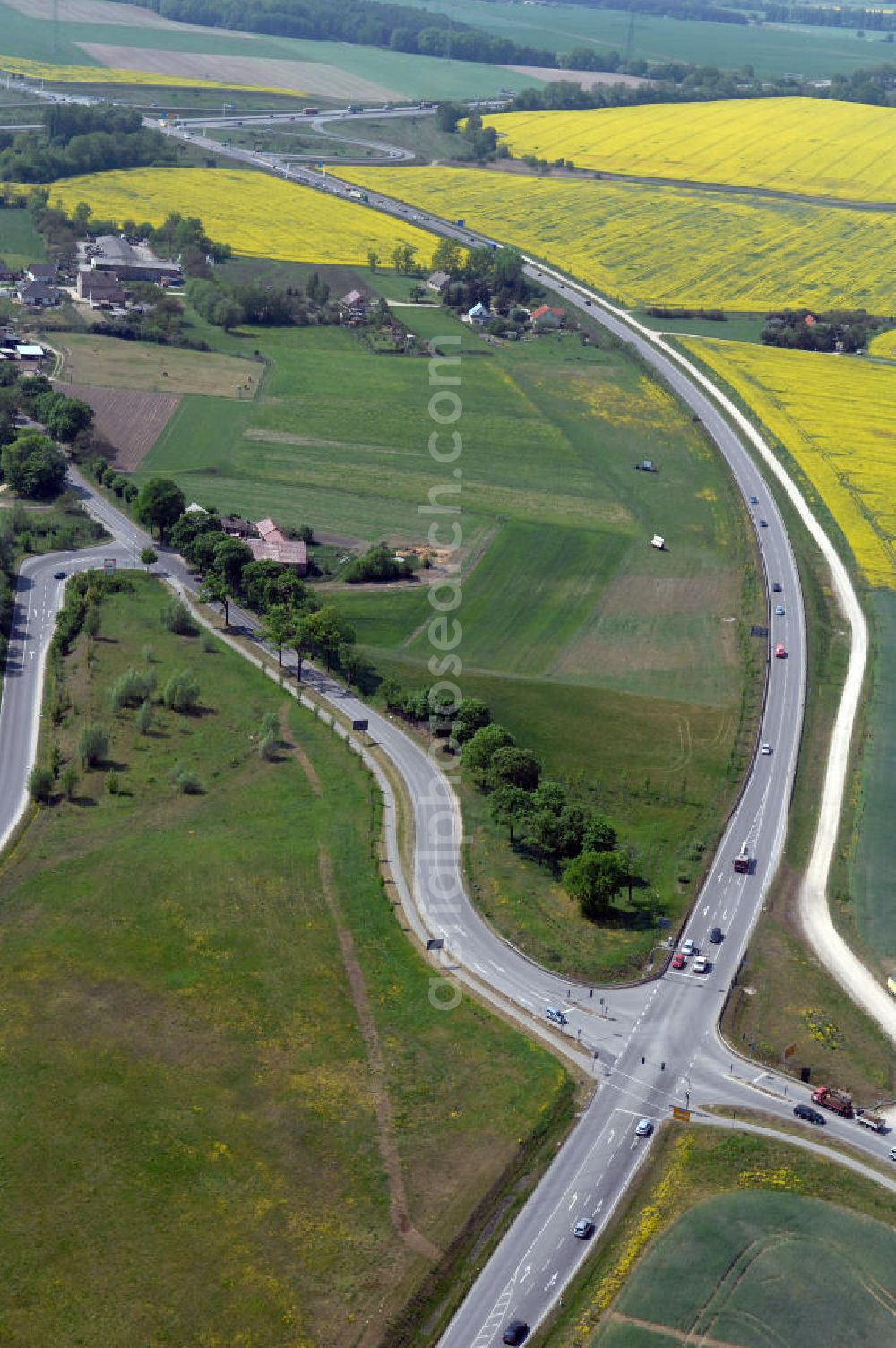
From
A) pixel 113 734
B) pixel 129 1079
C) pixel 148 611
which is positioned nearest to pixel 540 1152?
pixel 129 1079

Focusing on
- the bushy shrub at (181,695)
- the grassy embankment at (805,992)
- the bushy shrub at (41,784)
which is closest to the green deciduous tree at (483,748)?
the grassy embankment at (805,992)

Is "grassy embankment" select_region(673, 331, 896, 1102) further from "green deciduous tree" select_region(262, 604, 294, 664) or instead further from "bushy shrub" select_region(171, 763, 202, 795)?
"green deciduous tree" select_region(262, 604, 294, 664)

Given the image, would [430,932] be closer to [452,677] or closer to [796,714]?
[452,677]

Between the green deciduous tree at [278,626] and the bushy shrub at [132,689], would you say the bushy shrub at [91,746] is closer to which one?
the bushy shrub at [132,689]

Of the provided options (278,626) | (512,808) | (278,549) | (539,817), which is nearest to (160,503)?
(278,549)

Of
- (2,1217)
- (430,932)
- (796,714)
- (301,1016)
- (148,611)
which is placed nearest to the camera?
(2,1217)

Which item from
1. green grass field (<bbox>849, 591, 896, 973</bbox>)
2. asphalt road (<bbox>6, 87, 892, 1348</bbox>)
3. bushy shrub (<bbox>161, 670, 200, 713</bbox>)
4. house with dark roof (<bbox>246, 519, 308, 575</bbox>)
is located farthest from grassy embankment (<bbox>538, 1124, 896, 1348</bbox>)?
house with dark roof (<bbox>246, 519, 308, 575</bbox>)

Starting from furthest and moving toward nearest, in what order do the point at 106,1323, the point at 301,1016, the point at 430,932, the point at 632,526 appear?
the point at 632,526 → the point at 430,932 → the point at 301,1016 → the point at 106,1323
